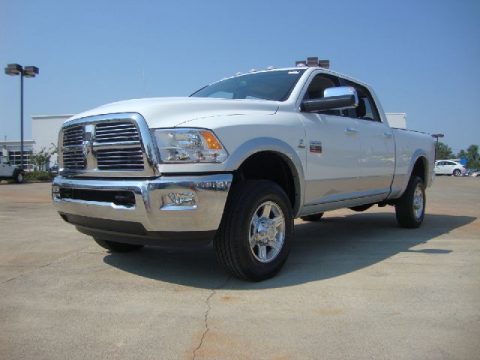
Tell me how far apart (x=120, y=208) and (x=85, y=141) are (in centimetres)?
75

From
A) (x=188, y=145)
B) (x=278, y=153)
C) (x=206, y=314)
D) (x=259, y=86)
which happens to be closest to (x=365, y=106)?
(x=259, y=86)

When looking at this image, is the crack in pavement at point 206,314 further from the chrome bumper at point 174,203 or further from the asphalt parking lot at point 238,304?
the chrome bumper at point 174,203

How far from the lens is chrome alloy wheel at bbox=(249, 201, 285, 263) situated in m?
3.76

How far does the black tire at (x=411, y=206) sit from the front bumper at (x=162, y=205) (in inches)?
157

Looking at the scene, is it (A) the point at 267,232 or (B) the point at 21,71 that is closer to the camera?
(A) the point at 267,232

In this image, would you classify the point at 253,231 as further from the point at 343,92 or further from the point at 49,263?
the point at 49,263

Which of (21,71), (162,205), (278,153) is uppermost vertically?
(21,71)

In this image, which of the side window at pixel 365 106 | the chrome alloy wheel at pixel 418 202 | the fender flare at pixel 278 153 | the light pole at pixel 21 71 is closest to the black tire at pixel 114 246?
the fender flare at pixel 278 153

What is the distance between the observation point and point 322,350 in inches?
97.0

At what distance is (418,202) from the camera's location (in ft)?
22.5

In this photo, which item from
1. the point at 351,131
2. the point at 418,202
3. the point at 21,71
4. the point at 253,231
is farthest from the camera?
the point at 21,71

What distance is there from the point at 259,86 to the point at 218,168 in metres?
1.73

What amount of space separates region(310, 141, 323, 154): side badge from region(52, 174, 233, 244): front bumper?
3.95 ft

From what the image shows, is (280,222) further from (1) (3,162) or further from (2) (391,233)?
(1) (3,162)
